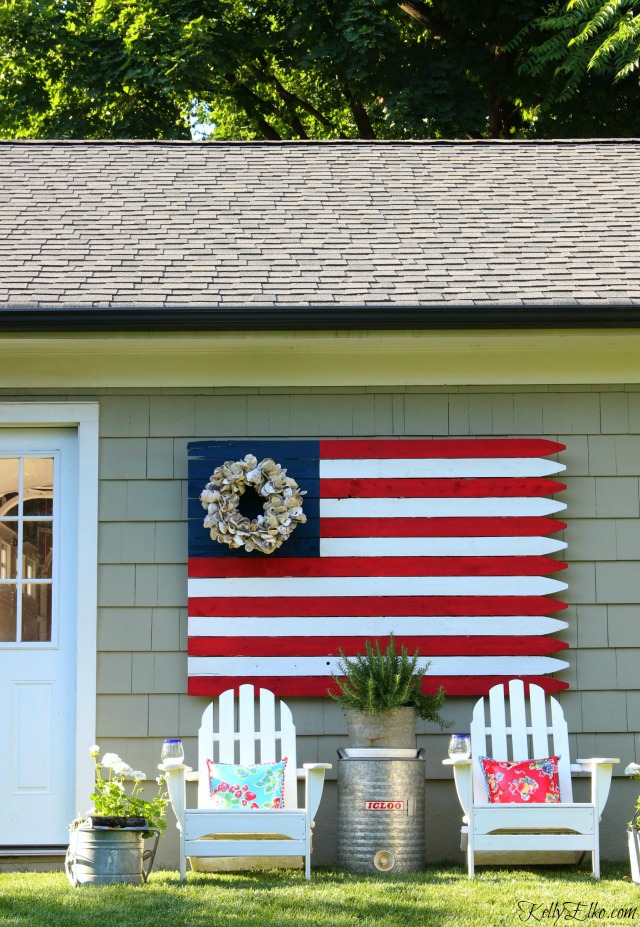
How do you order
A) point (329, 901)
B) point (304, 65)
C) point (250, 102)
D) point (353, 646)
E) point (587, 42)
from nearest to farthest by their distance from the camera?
point (329, 901) → point (353, 646) → point (587, 42) → point (304, 65) → point (250, 102)

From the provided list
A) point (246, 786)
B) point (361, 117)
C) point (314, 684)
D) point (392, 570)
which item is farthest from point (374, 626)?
point (361, 117)

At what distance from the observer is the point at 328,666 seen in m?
5.58

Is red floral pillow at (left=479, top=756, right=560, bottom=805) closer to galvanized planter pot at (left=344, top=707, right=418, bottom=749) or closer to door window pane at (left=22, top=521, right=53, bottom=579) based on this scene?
galvanized planter pot at (left=344, top=707, right=418, bottom=749)

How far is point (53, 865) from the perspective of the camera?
547 centimetres

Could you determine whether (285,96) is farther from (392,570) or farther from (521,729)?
(521,729)

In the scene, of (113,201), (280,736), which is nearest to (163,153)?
(113,201)

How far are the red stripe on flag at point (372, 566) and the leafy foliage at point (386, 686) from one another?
39 centimetres

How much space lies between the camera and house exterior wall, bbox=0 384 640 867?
5555 millimetres

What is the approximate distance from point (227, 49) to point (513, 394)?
33.5 feet

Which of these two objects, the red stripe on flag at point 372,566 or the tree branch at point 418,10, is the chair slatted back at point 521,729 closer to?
the red stripe on flag at point 372,566

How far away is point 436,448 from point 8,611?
88.2 inches

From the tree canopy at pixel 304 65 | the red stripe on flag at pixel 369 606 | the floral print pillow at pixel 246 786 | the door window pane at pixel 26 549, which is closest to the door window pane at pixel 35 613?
the door window pane at pixel 26 549

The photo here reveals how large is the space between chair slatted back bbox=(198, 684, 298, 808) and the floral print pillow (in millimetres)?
37

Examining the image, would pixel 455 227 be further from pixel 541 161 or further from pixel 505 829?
pixel 505 829
